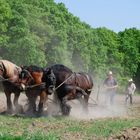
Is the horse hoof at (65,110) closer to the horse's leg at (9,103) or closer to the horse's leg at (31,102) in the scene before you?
the horse's leg at (31,102)

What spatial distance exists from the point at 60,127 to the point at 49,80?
3.52 metres

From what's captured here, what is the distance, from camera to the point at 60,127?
54.2 feet

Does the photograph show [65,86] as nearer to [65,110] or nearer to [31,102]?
[65,110]

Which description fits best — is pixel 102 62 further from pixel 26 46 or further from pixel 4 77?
pixel 4 77

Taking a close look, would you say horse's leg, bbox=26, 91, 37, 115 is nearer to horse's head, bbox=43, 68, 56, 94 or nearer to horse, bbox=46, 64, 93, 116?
horse's head, bbox=43, 68, 56, 94

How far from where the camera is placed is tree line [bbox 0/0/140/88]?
142 ft

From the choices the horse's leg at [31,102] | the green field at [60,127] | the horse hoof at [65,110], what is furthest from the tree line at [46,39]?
the green field at [60,127]

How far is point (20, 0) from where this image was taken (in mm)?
49094

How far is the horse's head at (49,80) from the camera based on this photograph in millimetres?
19812

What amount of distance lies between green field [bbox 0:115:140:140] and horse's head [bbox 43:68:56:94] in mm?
1118

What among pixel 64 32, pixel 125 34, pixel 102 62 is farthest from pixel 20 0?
pixel 125 34

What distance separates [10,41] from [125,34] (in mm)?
53083

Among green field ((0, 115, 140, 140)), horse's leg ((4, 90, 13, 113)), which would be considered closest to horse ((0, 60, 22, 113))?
horse's leg ((4, 90, 13, 113))

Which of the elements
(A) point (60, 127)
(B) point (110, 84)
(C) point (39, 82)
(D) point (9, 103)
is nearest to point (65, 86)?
(C) point (39, 82)
